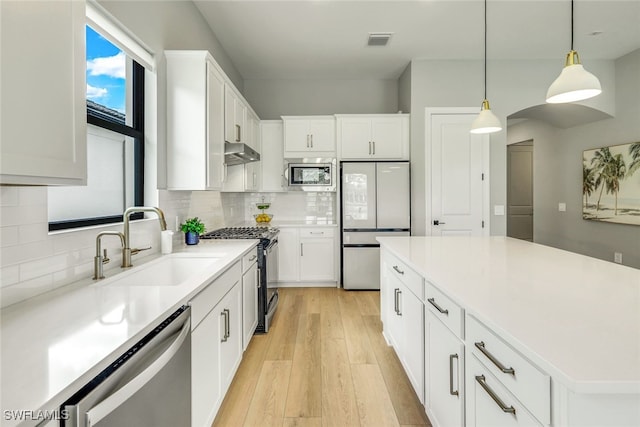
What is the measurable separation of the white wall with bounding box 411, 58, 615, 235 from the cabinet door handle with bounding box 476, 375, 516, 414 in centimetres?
338

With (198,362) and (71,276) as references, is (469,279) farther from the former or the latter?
(71,276)

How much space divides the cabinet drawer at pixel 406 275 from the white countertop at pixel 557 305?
0.27 feet

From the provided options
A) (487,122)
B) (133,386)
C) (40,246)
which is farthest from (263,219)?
(133,386)

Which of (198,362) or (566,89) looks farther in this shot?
(566,89)

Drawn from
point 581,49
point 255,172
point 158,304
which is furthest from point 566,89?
point 255,172

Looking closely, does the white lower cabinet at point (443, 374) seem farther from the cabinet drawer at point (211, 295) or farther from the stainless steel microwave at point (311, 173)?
the stainless steel microwave at point (311, 173)

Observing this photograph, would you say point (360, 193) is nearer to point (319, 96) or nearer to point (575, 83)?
point (319, 96)

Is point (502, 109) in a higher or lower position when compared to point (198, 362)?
higher

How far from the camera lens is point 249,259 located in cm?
262

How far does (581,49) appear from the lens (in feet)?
12.9

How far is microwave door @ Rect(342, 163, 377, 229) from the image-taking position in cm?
432

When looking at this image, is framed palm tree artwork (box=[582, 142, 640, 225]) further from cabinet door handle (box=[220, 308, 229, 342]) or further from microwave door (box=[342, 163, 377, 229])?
cabinet door handle (box=[220, 308, 229, 342])

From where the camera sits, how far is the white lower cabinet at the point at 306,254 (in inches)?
177

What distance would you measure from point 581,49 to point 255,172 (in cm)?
442
